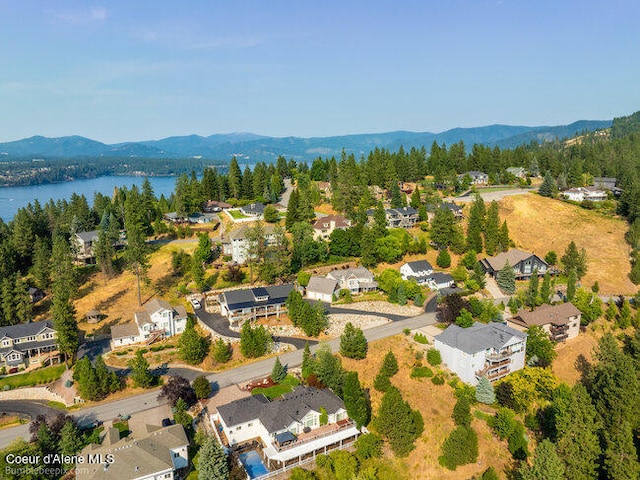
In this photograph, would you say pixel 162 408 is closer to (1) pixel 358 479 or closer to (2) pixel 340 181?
(1) pixel 358 479

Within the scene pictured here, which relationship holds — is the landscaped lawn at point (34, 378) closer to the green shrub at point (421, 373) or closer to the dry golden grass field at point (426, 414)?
the dry golden grass field at point (426, 414)

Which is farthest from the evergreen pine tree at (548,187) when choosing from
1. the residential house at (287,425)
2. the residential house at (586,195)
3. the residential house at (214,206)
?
the residential house at (287,425)

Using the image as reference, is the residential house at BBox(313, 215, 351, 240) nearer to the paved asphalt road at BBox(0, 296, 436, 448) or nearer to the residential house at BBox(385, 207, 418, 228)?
the residential house at BBox(385, 207, 418, 228)

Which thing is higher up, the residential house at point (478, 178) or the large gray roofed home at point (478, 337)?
the residential house at point (478, 178)

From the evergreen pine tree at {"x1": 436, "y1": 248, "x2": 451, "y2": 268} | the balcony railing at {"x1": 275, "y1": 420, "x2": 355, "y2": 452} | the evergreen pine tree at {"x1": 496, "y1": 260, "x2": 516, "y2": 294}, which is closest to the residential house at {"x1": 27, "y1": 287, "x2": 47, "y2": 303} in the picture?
the balcony railing at {"x1": 275, "y1": 420, "x2": 355, "y2": 452}

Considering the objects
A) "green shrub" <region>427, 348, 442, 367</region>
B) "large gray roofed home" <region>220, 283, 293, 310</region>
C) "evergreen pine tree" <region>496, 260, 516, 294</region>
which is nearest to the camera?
"green shrub" <region>427, 348, 442, 367</region>

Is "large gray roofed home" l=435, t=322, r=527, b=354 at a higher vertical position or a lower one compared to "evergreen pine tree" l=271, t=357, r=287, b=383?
higher

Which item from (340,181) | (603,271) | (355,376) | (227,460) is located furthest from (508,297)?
(227,460)
